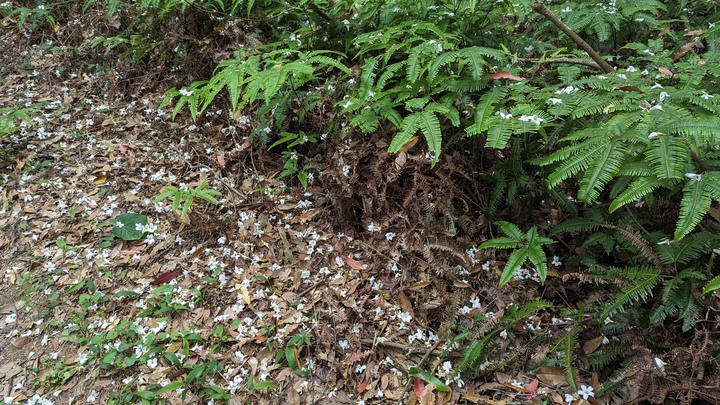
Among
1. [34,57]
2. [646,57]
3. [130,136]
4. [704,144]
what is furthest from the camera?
[34,57]

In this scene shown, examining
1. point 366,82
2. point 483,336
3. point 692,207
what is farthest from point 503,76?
point 483,336

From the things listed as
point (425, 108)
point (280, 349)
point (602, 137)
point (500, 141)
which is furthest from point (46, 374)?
point (602, 137)

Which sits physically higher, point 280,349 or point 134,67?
point 134,67

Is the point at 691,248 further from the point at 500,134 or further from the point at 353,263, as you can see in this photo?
the point at 353,263

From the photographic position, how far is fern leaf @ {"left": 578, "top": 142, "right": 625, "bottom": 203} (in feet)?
8.57

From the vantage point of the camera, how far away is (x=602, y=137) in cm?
273

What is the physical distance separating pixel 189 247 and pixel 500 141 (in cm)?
343

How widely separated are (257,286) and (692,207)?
3.54 meters

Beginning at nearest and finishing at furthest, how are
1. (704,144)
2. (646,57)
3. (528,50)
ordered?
(704,144)
(646,57)
(528,50)

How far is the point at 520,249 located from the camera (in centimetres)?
330

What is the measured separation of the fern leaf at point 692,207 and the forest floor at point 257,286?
120 cm

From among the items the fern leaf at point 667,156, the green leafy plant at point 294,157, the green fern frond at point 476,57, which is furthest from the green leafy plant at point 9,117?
the fern leaf at point 667,156

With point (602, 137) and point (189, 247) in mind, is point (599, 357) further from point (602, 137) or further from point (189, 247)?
point (189, 247)

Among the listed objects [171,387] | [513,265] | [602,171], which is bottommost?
[171,387]
